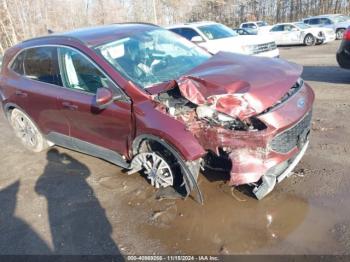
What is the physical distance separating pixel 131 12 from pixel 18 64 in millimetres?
35045

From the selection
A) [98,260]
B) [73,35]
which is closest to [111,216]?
[98,260]

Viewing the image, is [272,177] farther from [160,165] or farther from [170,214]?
[160,165]

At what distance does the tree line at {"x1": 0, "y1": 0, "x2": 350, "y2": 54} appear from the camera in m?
26.6

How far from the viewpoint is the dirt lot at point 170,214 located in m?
3.28

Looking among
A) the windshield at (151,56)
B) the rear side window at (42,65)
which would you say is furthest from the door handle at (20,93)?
the windshield at (151,56)

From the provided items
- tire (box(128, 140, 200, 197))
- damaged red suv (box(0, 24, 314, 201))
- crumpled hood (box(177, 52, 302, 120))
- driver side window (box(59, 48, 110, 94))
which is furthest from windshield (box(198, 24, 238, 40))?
tire (box(128, 140, 200, 197))

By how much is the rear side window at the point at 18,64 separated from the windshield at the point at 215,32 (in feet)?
21.6

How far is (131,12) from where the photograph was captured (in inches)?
1513

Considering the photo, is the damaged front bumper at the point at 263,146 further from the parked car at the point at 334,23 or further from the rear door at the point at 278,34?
the parked car at the point at 334,23

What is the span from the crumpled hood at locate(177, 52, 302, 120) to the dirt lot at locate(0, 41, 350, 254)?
1097mm

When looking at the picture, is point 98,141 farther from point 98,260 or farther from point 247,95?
point 247,95

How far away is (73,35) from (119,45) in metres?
0.71

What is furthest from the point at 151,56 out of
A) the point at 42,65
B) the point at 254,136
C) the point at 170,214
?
the point at 170,214

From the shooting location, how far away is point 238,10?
108ft
